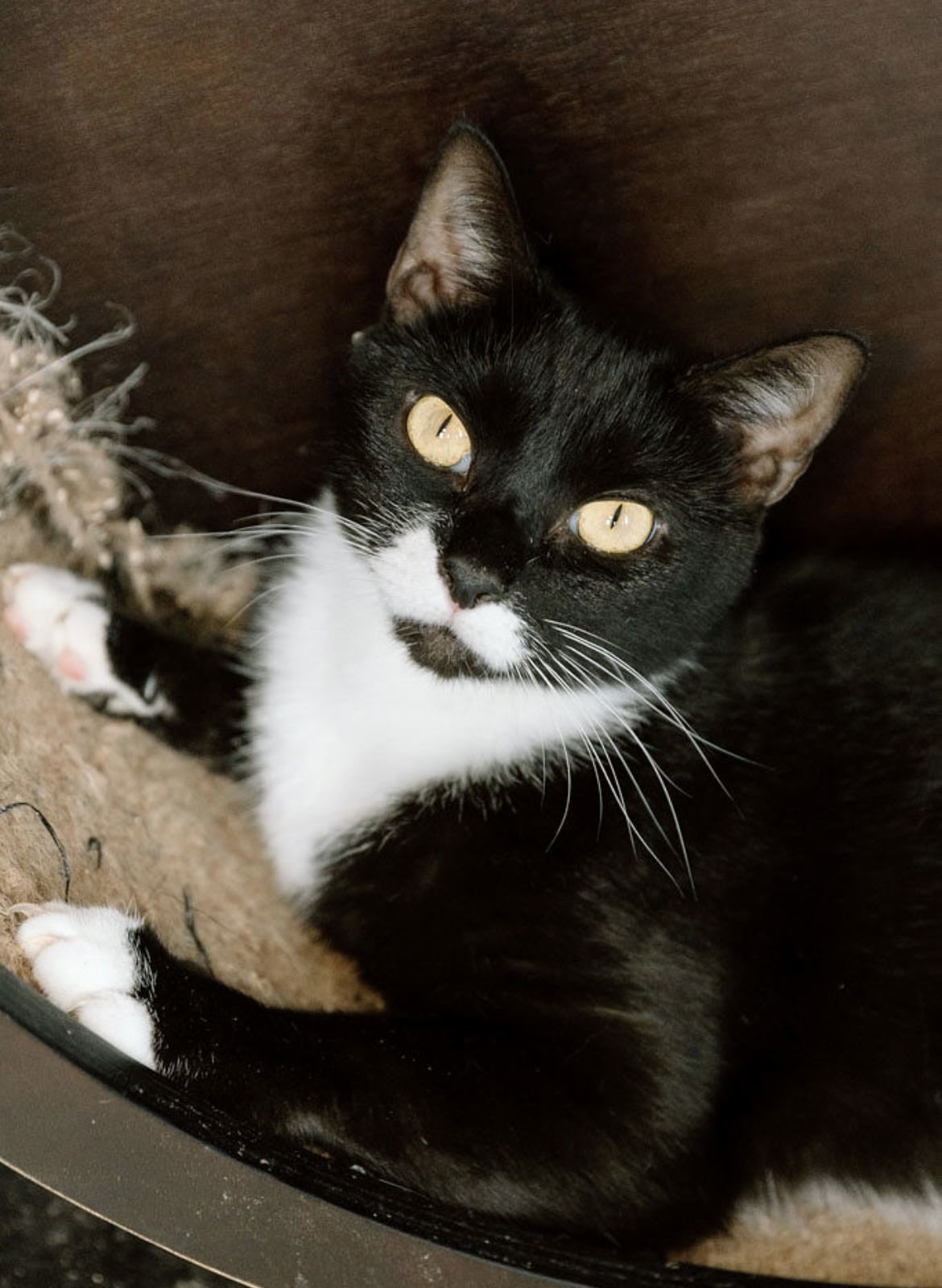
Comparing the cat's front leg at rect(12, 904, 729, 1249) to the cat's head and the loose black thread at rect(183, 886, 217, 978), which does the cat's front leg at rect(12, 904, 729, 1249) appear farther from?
the cat's head

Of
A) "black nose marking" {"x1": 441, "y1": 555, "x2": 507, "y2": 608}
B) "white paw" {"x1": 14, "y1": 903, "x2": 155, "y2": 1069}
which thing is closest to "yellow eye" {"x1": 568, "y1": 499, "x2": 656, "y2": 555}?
"black nose marking" {"x1": 441, "y1": 555, "x2": 507, "y2": 608}

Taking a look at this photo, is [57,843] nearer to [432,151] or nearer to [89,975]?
[89,975]

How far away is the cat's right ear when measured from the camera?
1.09 m

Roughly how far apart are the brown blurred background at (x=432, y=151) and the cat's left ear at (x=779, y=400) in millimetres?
174

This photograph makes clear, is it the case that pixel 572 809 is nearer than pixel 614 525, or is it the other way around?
pixel 614 525

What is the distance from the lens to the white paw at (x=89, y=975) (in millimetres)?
1007

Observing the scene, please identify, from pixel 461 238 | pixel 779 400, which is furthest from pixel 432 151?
pixel 779 400

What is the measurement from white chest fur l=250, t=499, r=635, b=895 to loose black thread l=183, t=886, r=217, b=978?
0.12m

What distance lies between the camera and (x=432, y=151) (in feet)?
4.07

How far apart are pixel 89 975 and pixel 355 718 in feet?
1.37

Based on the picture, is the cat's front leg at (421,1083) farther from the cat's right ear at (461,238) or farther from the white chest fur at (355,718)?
the cat's right ear at (461,238)

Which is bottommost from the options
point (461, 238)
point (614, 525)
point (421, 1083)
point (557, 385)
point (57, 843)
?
point (421, 1083)

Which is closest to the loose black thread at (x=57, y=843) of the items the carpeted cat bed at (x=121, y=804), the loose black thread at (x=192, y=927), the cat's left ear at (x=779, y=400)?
the carpeted cat bed at (x=121, y=804)

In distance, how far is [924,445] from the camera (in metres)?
1.49
